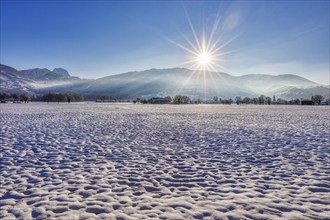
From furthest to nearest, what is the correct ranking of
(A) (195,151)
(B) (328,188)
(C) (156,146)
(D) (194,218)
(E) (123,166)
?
(C) (156,146), (A) (195,151), (E) (123,166), (B) (328,188), (D) (194,218)

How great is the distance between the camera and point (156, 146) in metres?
12.0

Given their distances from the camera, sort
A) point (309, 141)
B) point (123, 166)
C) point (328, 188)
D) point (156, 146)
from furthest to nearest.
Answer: point (309, 141) → point (156, 146) → point (123, 166) → point (328, 188)

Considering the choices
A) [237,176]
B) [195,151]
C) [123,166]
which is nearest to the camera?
[237,176]

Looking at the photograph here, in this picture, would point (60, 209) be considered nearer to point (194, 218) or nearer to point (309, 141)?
point (194, 218)

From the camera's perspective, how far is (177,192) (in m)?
6.30

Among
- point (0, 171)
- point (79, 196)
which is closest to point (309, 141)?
point (79, 196)

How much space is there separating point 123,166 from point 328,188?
20.8 ft

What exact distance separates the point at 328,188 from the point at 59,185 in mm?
7472

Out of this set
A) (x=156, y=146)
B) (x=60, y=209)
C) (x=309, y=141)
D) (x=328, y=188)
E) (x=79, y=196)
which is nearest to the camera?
(x=60, y=209)

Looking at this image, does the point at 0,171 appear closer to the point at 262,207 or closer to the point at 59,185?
the point at 59,185

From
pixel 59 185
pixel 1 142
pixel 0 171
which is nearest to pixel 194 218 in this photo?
pixel 59 185

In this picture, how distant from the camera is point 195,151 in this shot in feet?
35.8

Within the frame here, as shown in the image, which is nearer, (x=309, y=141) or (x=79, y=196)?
(x=79, y=196)

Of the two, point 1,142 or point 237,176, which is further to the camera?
→ point 1,142
